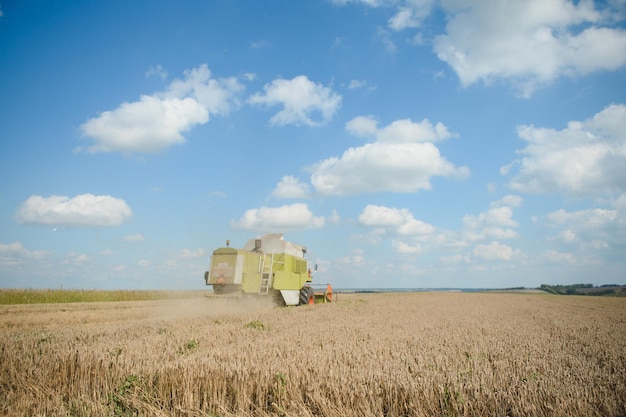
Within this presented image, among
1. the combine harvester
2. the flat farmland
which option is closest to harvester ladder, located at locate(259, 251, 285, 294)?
the combine harvester

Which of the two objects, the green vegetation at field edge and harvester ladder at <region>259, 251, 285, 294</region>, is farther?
the green vegetation at field edge

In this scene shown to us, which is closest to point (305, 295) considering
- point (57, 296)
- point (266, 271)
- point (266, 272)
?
point (266, 271)

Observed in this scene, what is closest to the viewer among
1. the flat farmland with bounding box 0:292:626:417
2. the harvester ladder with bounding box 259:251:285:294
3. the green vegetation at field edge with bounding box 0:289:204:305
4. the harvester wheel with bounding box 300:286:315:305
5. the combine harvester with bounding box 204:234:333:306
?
the flat farmland with bounding box 0:292:626:417

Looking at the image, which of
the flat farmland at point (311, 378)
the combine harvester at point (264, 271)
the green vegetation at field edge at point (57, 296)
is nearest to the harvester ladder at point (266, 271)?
the combine harvester at point (264, 271)

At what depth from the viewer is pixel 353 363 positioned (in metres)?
5.19

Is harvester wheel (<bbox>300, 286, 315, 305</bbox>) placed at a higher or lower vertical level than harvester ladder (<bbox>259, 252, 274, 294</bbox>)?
lower

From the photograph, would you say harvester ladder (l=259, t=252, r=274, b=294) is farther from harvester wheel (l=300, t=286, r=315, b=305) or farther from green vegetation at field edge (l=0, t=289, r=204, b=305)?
green vegetation at field edge (l=0, t=289, r=204, b=305)

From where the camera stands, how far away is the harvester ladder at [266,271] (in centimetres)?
1867

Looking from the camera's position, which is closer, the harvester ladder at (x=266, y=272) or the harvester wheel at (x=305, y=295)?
the harvester ladder at (x=266, y=272)

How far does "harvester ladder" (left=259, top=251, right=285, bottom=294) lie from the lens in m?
18.7

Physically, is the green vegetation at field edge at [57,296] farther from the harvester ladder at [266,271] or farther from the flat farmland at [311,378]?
the flat farmland at [311,378]

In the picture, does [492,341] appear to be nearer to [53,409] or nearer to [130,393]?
[130,393]

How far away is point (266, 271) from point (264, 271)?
14 cm

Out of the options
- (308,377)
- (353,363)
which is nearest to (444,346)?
(353,363)
